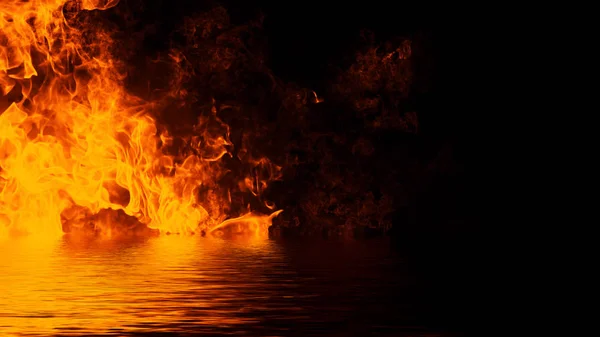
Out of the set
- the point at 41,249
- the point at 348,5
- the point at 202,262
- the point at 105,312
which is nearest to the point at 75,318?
the point at 105,312

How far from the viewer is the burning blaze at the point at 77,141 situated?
39688mm

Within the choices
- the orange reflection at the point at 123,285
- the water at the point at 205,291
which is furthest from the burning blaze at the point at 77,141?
the water at the point at 205,291

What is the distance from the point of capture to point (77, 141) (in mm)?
Result: 39938

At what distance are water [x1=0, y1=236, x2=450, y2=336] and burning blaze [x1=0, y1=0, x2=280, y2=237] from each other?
4660 mm

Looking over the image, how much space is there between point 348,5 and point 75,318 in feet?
79.5

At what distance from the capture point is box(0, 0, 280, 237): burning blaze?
130 ft

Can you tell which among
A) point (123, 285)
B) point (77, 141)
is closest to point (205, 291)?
point (123, 285)

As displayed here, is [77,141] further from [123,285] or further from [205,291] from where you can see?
[205,291]

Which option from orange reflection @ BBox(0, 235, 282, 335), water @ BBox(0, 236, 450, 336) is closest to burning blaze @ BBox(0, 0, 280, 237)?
orange reflection @ BBox(0, 235, 282, 335)

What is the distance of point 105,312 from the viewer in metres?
19.9

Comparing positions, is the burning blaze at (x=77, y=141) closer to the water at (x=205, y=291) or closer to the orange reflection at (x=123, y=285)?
the orange reflection at (x=123, y=285)

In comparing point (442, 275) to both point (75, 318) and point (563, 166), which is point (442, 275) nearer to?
point (75, 318)

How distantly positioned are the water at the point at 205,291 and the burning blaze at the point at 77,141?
466 centimetres

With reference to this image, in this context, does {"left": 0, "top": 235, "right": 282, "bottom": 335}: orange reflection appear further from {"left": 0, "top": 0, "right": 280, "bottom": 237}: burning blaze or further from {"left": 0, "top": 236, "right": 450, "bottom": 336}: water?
{"left": 0, "top": 0, "right": 280, "bottom": 237}: burning blaze
